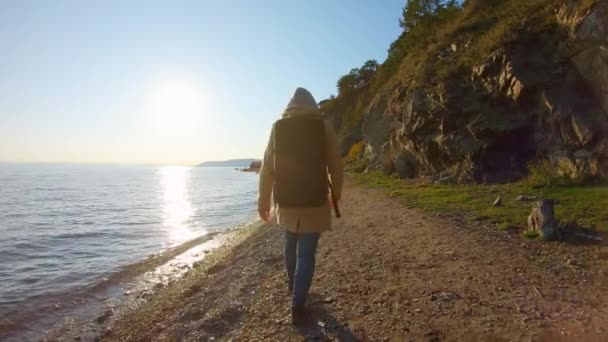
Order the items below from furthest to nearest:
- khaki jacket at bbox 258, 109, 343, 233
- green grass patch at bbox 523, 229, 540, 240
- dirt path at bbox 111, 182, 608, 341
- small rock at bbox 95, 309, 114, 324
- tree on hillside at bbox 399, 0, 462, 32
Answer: tree on hillside at bbox 399, 0, 462, 32
green grass patch at bbox 523, 229, 540, 240
small rock at bbox 95, 309, 114, 324
khaki jacket at bbox 258, 109, 343, 233
dirt path at bbox 111, 182, 608, 341

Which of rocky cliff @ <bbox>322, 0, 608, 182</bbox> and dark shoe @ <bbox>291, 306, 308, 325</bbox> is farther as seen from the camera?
rocky cliff @ <bbox>322, 0, 608, 182</bbox>

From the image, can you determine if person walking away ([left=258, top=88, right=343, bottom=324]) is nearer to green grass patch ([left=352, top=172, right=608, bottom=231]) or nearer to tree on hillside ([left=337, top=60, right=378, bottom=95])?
green grass patch ([left=352, top=172, right=608, bottom=231])

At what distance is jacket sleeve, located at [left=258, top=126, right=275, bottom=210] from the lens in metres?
4.87

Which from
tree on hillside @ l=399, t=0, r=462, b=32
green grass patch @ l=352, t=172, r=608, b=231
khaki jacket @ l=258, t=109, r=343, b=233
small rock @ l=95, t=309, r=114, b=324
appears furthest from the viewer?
tree on hillside @ l=399, t=0, r=462, b=32

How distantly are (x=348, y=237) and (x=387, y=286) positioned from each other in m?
4.50

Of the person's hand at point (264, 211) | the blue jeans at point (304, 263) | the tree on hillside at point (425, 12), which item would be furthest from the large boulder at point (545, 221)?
the tree on hillside at point (425, 12)

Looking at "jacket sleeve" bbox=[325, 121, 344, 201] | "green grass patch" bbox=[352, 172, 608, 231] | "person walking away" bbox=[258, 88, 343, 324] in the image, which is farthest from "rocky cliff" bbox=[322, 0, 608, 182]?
"person walking away" bbox=[258, 88, 343, 324]

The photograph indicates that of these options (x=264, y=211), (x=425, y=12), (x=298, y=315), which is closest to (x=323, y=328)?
(x=298, y=315)

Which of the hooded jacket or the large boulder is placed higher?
the hooded jacket

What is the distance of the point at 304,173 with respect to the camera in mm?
4508

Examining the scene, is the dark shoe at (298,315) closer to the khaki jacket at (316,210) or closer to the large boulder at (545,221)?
the khaki jacket at (316,210)

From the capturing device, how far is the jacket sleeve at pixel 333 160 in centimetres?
460

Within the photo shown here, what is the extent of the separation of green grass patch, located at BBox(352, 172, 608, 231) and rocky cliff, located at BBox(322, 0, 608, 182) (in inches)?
78.4

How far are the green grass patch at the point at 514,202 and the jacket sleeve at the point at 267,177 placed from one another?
23.1 ft
